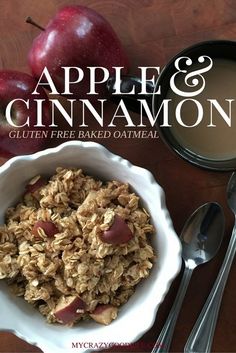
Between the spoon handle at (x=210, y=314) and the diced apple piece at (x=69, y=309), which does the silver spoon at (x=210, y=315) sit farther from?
the diced apple piece at (x=69, y=309)

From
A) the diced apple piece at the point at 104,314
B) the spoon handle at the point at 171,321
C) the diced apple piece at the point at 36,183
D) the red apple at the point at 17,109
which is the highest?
the red apple at the point at 17,109

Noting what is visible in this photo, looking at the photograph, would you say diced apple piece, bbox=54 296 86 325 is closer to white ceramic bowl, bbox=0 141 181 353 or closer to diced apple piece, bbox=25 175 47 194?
white ceramic bowl, bbox=0 141 181 353

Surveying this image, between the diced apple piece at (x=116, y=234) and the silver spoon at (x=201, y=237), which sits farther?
the silver spoon at (x=201, y=237)

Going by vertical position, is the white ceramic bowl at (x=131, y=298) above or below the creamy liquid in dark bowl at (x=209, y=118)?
below

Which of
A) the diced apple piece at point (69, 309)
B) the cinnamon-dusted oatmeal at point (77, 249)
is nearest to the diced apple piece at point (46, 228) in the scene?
the cinnamon-dusted oatmeal at point (77, 249)

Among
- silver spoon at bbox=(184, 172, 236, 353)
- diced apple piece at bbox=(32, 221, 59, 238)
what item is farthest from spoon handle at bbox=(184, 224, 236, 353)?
diced apple piece at bbox=(32, 221, 59, 238)

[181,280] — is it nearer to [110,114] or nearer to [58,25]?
[110,114]
